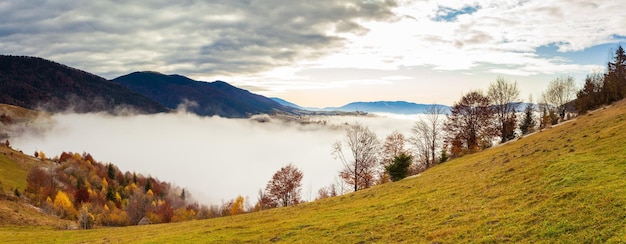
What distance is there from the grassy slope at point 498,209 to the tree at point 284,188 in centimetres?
5052

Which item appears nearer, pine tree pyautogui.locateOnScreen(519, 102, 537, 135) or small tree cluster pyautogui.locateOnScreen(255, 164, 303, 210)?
pine tree pyautogui.locateOnScreen(519, 102, 537, 135)

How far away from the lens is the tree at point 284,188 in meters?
93.2

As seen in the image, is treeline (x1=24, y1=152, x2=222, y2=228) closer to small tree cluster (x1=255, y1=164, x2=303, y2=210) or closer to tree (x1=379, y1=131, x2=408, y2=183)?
small tree cluster (x1=255, y1=164, x2=303, y2=210)

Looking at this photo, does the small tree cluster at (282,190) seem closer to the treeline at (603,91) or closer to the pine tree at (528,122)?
the pine tree at (528,122)

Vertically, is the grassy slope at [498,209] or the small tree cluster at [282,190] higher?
the grassy slope at [498,209]

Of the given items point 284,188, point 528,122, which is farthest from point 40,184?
point 528,122

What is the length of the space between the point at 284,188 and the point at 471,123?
4950 cm

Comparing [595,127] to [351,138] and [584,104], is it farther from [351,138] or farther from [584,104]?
[584,104]

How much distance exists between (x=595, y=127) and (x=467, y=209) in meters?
26.2

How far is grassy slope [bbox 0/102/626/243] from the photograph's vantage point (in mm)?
18281

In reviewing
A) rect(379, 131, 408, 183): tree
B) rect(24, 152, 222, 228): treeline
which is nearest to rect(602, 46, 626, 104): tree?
rect(379, 131, 408, 183): tree

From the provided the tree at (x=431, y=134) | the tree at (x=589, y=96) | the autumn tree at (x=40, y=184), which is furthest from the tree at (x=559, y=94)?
the autumn tree at (x=40, y=184)

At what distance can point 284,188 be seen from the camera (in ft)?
307

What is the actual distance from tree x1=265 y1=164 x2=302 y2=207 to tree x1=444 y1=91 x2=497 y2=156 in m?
41.4
